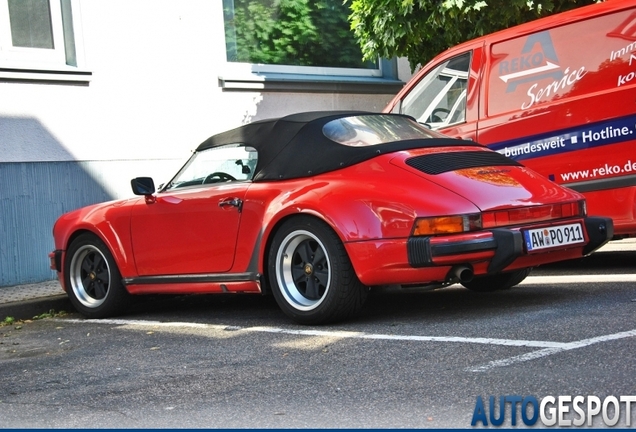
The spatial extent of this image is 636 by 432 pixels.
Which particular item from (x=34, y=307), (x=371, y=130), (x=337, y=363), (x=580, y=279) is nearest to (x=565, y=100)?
(x=580, y=279)

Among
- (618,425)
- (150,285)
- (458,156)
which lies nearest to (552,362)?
(618,425)

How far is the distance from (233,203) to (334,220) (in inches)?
39.8

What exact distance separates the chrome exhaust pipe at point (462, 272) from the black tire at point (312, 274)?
576mm

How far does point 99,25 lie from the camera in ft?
36.8

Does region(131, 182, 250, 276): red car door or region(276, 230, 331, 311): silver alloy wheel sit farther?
region(131, 182, 250, 276): red car door

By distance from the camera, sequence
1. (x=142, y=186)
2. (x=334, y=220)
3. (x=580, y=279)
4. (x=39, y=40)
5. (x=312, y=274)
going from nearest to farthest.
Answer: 1. (x=334, y=220)
2. (x=312, y=274)
3. (x=142, y=186)
4. (x=580, y=279)
5. (x=39, y=40)

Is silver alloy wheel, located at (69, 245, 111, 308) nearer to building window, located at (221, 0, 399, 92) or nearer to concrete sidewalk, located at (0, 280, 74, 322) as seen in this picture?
concrete sidewalk, located at (0, 280, 74, 322)

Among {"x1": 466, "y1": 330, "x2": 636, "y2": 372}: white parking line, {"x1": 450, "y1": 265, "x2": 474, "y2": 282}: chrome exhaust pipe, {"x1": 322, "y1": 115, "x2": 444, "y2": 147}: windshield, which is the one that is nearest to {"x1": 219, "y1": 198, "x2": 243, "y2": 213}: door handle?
{"x1": 322, "y1": 115, "x2": 444, "y2": 147}: windshield

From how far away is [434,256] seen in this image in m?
5.81

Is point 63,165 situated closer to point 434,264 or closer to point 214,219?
point 214,219

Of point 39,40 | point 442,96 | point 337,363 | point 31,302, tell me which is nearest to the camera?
point 337,363

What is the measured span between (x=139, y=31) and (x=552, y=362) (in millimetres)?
8104

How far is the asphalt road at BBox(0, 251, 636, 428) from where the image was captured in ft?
13.6

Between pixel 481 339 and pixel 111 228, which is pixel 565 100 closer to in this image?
pixel 481 339
